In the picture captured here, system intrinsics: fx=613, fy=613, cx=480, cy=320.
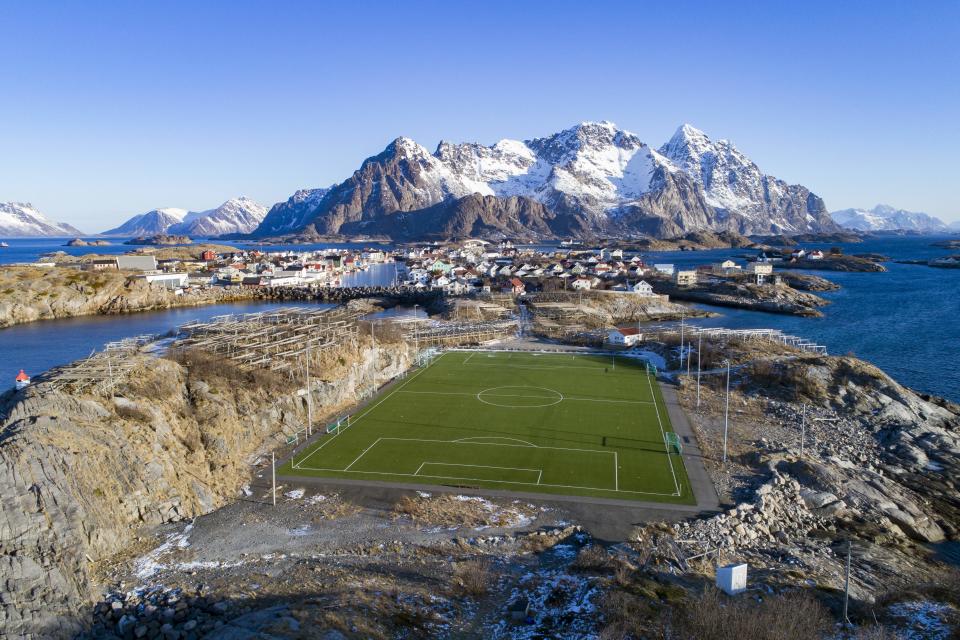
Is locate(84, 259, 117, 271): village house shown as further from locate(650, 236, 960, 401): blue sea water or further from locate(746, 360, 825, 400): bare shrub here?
locate(746, 360, 825, 400): bare shrub

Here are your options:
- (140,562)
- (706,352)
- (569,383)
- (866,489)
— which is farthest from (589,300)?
(140,562)

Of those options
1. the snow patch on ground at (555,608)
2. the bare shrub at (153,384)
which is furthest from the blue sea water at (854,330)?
the snow patch on ground at (555,608)

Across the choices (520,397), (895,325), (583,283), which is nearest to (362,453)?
(520,397)

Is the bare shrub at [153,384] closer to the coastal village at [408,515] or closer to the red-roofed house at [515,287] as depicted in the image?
the coastal village at [408,515]

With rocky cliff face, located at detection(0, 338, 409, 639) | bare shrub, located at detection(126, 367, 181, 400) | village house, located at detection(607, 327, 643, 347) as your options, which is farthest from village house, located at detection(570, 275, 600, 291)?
bare shrub, located at detection(126, 367, 181, 400)

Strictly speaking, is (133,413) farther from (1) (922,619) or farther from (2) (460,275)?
(2) (460,275)
